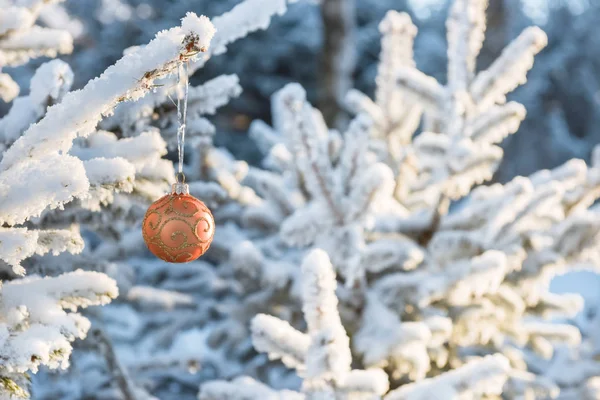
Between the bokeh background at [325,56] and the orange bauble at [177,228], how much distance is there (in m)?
4.52

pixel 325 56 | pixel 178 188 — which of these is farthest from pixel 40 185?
pixel 325 56

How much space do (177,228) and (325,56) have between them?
4962 mm

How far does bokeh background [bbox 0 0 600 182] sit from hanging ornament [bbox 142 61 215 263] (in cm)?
452

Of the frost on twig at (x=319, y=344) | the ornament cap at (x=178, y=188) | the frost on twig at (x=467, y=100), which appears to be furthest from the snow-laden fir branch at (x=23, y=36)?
the frost on twig at (x=467, y=100)

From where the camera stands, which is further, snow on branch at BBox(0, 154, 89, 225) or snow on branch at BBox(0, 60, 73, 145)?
snow on branch at BBox(0, 60, 73, 145)

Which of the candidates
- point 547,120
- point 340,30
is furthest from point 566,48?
point 340,30

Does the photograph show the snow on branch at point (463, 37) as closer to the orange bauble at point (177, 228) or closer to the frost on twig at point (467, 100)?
the frost on twig at point (467, 100)

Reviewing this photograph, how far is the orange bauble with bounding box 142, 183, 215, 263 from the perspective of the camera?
5.44 feet

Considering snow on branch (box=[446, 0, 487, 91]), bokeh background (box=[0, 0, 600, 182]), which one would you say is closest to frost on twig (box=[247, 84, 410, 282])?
snow on branch (box=[446, 0, 487, 91])

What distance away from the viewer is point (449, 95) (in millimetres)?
2771

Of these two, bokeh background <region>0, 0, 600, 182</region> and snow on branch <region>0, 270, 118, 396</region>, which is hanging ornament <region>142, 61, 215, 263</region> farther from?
bokeh background <region>0, 0, 600, 182</region>

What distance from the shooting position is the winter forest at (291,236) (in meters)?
1.40

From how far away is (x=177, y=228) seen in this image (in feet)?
5.43

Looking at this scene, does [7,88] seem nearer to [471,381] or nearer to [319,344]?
[319,344]
